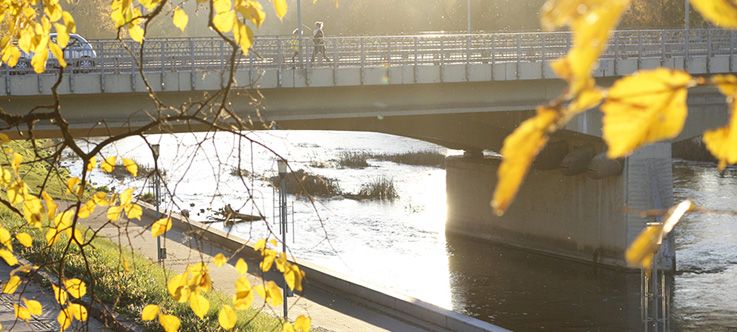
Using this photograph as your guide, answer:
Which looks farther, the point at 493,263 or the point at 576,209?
the point at 576,209

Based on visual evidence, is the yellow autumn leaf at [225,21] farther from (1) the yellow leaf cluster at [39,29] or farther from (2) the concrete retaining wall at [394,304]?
(2) the concrete retaining wall at [394,304]

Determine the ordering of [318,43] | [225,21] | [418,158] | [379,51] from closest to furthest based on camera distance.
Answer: [225,21]
[318,43]
[379,51]
[418,158]

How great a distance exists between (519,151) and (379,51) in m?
24.9

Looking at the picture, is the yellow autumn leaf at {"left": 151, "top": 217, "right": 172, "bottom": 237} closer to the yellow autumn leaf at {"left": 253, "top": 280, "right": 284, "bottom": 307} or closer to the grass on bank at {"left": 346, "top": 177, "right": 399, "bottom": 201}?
the yellow autumn leaf at {"left": 253, "top": 280, "right": 284, "bottom": 307}

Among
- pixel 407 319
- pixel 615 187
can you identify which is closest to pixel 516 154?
pixel 407 319

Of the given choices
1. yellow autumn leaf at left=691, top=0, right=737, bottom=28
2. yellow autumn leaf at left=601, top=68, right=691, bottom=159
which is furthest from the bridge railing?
yellow autumn leaf at left=601, top=68, right=691, bottom=159

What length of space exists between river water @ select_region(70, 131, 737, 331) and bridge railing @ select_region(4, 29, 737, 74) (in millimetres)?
2298

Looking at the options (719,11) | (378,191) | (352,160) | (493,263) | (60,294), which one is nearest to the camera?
(719,11)

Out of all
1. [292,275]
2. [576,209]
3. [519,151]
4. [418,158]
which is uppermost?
[519,151]

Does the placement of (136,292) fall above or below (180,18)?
below

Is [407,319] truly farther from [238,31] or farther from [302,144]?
[302,144]

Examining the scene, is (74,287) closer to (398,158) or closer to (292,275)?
(292,275)

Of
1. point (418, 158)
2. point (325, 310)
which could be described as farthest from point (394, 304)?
point (418, 158)

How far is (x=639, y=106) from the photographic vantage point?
1521 mm
